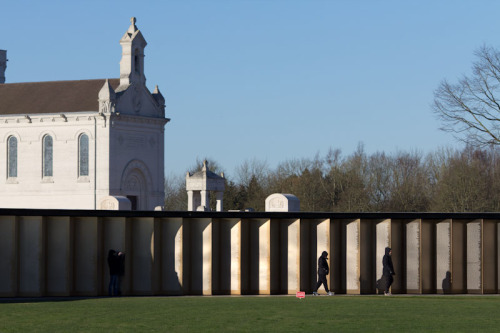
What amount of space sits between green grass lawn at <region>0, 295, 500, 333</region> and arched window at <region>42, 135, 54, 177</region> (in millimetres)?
65327

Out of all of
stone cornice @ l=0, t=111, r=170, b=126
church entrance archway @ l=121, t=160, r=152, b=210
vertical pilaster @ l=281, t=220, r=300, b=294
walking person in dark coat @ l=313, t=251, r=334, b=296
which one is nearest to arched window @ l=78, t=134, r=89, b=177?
stone cornice @ l=0, t=111, r=170, b=126

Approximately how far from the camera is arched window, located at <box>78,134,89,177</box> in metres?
93.2

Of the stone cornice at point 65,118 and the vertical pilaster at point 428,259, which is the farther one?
the stone cornice at point 65,118

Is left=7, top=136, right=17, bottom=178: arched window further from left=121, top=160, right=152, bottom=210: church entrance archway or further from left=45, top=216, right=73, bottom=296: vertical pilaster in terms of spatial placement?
left=45, top=216, right=73, bottom=296: vertical pilaster

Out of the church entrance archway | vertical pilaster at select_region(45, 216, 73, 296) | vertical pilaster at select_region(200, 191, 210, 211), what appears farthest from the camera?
the church entrance archway

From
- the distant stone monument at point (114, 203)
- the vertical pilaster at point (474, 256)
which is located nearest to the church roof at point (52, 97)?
the distant stone monument at point (114, 203)

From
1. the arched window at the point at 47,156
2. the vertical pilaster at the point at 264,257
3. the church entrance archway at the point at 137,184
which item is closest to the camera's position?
the vertical pilaster at the point at 264,257

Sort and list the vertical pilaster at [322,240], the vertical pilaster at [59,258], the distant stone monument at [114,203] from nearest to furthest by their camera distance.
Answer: the vertical pilaster at [59,258]
the vertical pilaster at [322,240]
the distant stone monument at [114,203]

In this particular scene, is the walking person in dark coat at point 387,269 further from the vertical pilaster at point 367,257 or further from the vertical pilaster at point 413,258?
the vertical pilaster at point 413,258

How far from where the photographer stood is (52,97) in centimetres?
9644

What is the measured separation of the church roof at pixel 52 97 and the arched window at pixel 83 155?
252 centimetres

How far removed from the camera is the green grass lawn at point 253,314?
69.6ft

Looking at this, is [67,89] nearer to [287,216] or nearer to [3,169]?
[3,169]

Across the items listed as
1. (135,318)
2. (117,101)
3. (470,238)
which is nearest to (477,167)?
(117,101)
